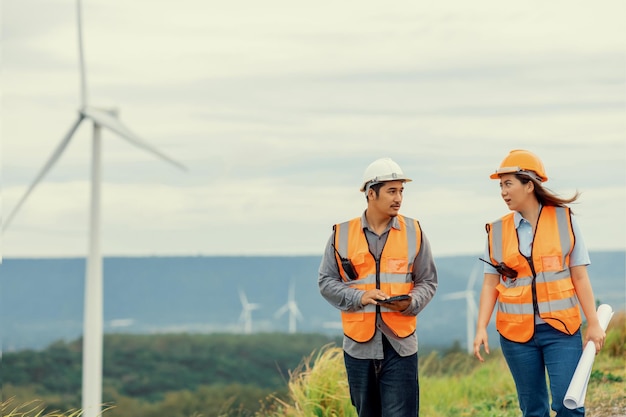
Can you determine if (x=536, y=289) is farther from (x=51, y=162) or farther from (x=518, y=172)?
(x=51, y=162)

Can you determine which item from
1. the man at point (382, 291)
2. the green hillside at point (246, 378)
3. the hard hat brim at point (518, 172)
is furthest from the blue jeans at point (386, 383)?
the green hillside at point (246, 378)

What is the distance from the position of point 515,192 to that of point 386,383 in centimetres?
167

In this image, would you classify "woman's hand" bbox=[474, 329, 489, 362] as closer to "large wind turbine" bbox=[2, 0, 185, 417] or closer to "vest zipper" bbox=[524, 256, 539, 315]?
"vest zipper" bbox=[524, 256, 539, 315]

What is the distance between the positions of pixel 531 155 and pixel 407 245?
1152mm

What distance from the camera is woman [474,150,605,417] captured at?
779 centimetres

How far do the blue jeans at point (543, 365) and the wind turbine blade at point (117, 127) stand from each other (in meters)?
19.6

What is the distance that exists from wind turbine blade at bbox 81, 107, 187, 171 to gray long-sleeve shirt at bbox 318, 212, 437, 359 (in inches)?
753

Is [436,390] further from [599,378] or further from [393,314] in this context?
[393,314]

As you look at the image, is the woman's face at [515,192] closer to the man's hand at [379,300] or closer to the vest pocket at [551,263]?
the vest pocket at [551,263]

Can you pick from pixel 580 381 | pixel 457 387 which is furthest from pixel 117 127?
pixel 580 381

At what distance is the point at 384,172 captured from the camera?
7.72 metres

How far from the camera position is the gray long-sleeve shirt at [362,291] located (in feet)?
25.3

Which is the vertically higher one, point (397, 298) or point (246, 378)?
point (246, 378)

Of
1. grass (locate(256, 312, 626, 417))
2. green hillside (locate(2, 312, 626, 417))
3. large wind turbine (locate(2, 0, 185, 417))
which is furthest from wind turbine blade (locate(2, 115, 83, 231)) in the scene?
grass (locate(256, 312, 626, 417))
